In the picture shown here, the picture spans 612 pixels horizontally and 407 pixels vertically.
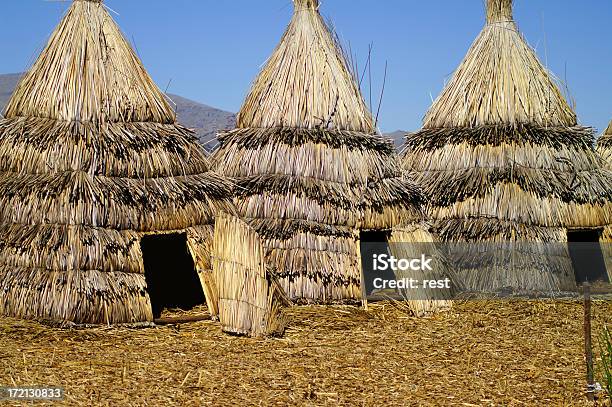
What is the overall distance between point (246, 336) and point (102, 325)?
1.79 meters

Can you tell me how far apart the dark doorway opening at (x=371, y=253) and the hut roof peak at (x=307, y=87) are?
260cm

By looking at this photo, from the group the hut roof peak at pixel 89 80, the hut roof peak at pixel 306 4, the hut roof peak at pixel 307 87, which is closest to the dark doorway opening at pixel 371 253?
the hut roof peak at pixel 307 87

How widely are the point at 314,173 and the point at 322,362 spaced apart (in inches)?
161

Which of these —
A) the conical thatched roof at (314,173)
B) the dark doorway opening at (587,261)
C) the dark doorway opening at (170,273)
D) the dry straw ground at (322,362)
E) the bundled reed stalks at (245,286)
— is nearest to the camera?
the dry straw ground at (322,362)

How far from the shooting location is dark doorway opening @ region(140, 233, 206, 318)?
546 inches

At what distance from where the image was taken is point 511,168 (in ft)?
46.7

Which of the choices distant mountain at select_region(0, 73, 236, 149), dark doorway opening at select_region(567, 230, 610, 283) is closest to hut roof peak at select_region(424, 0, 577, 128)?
dark doorway opening at select_region(567, 230, 610, 283)

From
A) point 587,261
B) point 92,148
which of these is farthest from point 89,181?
point 587,261

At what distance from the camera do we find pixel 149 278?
14.3m

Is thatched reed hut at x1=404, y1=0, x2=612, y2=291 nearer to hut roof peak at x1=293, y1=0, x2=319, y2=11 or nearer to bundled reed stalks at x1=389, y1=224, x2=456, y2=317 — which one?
bundled reed stalks at x1=389, y1=224, x2=456, y2=317

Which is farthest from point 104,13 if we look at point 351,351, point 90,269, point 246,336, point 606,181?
point 606,181

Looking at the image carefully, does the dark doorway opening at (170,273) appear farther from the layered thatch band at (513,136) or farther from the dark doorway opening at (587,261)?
the dark doorway opening at (587,261)

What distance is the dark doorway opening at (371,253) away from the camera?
15.5 meters

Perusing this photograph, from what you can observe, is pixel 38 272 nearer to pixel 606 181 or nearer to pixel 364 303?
pixel 364 303
